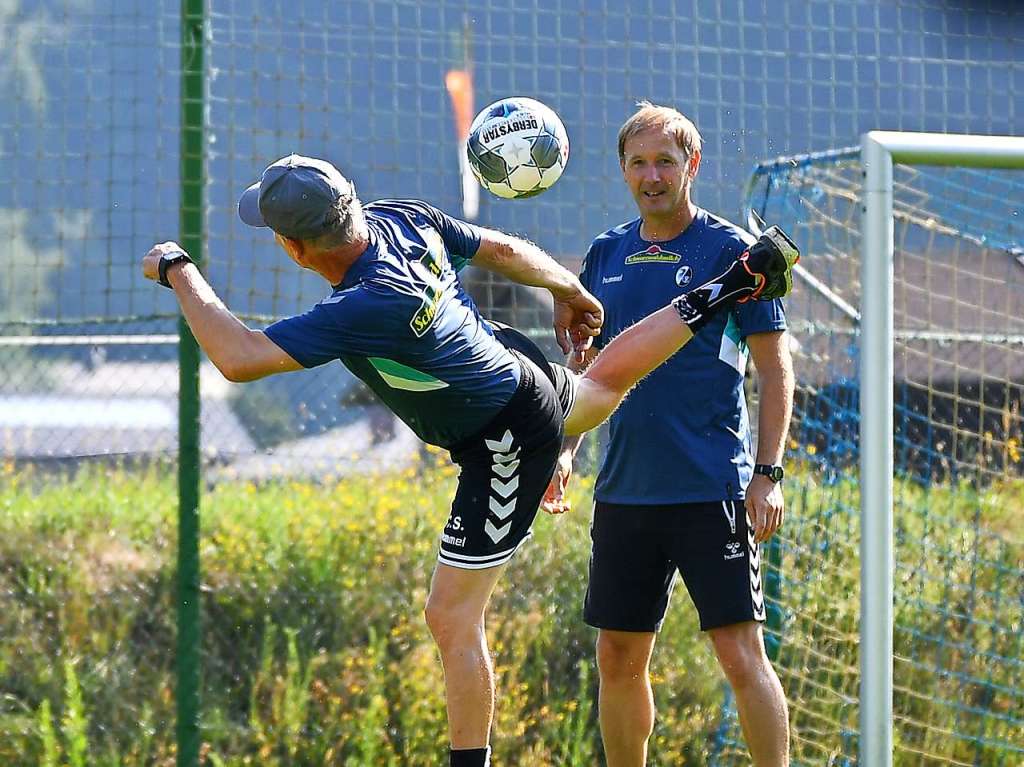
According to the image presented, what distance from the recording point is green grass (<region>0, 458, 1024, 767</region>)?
6266 millimetres

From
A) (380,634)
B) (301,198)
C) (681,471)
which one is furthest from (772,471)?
(380,634)

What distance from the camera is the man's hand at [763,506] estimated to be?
470 cm

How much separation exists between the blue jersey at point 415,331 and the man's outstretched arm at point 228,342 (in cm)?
4

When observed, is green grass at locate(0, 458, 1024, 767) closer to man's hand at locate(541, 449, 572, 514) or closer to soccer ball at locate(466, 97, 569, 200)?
man's hand at locate(541, 449, 572, 514)

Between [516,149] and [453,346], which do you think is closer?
[453,346]

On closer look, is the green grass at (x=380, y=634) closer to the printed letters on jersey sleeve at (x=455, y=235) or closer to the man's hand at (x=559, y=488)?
the man's hand at (x=559, y=488)

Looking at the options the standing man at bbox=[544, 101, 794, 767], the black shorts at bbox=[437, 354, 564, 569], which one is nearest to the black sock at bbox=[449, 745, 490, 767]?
the black shorts at bbox=[437, 354, 564, 569]

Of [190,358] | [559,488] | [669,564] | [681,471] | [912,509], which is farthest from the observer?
[912,509]

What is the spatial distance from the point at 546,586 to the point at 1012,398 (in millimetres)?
2571

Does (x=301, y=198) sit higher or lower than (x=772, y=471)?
higher

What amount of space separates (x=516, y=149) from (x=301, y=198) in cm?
107

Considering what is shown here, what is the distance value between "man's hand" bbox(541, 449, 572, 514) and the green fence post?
1630mm

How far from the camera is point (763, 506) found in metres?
4.70

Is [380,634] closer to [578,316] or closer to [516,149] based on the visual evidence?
[578,316]
